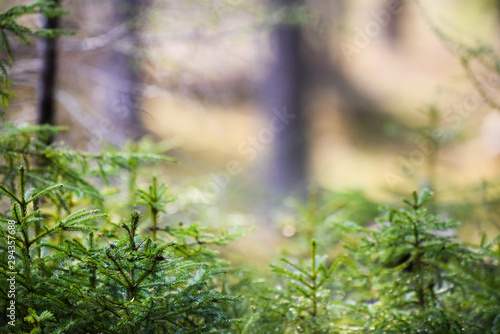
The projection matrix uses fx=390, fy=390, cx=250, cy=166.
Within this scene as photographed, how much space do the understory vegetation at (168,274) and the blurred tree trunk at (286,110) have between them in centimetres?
518

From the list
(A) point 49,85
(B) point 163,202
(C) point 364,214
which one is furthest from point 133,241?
(C) point 364,214

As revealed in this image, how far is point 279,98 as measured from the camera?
740 centimetres

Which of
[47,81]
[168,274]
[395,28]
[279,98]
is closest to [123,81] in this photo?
[47,81]

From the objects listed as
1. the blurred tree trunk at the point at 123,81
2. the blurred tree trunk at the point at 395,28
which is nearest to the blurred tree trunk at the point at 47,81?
the blurred tree trunk at the point at 123,81

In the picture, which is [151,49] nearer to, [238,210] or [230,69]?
[238,210]

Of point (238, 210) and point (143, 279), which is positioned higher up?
point (238, 210)

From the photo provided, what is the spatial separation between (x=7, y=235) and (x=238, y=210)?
3.98 meters

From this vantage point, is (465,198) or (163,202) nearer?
(163,202)

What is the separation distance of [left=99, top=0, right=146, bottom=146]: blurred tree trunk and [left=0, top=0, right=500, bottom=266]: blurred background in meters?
0.03

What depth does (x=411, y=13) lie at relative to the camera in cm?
1299

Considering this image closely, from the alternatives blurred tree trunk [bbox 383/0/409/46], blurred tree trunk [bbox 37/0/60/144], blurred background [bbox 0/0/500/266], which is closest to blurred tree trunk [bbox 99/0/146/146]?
blurred background [bbox 0/0/500/266]

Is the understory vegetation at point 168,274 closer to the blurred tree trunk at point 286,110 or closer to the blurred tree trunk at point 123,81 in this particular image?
the blurred tree trunk at point 123,81

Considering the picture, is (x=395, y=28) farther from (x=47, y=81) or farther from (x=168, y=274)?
(x=168, y=274)

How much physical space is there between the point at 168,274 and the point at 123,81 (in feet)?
13.0
